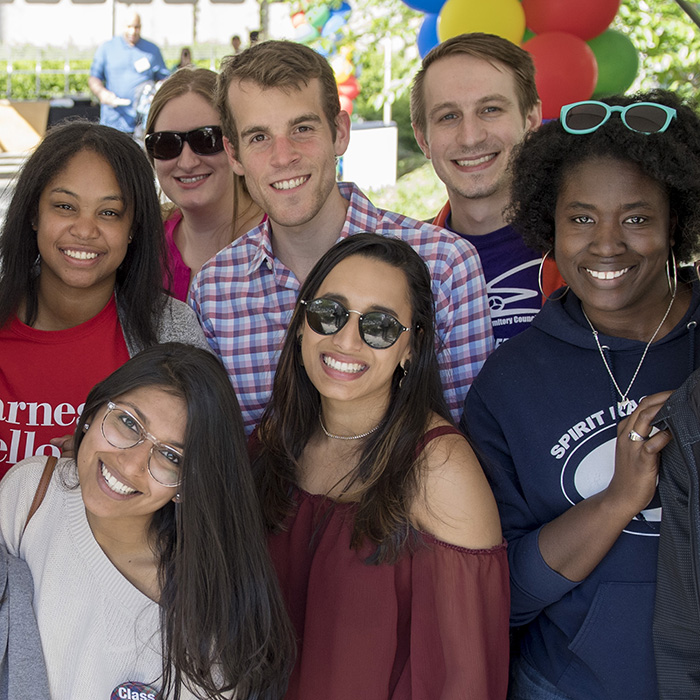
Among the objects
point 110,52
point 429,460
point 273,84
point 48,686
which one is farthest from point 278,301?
point 110,52

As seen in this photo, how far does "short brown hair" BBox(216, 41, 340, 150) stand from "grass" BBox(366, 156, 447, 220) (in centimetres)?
668

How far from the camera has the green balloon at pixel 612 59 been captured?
5.20 m

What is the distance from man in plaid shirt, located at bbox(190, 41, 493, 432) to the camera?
2.95m

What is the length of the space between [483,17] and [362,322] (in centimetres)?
298

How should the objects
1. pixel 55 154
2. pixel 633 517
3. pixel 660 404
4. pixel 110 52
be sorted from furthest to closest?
pixel 110 52 < pixel 55 154 < pixel 633 517 < pixel 660 404

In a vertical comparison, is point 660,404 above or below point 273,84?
below

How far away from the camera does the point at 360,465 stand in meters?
2.33

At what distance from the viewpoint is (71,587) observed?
7.18 ft

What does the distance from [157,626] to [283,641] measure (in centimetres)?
31

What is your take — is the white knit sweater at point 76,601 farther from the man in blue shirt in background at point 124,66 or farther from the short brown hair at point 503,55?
the man in blue shirt in background at point 124,66

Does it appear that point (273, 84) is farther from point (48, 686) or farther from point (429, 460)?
point (48, 686)

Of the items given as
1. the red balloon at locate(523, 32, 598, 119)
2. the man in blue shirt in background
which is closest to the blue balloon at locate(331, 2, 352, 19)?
the man in blue shirt in background

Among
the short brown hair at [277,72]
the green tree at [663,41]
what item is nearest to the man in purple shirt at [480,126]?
the short brown hair at [277,72]

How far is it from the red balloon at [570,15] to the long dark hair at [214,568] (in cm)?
352
